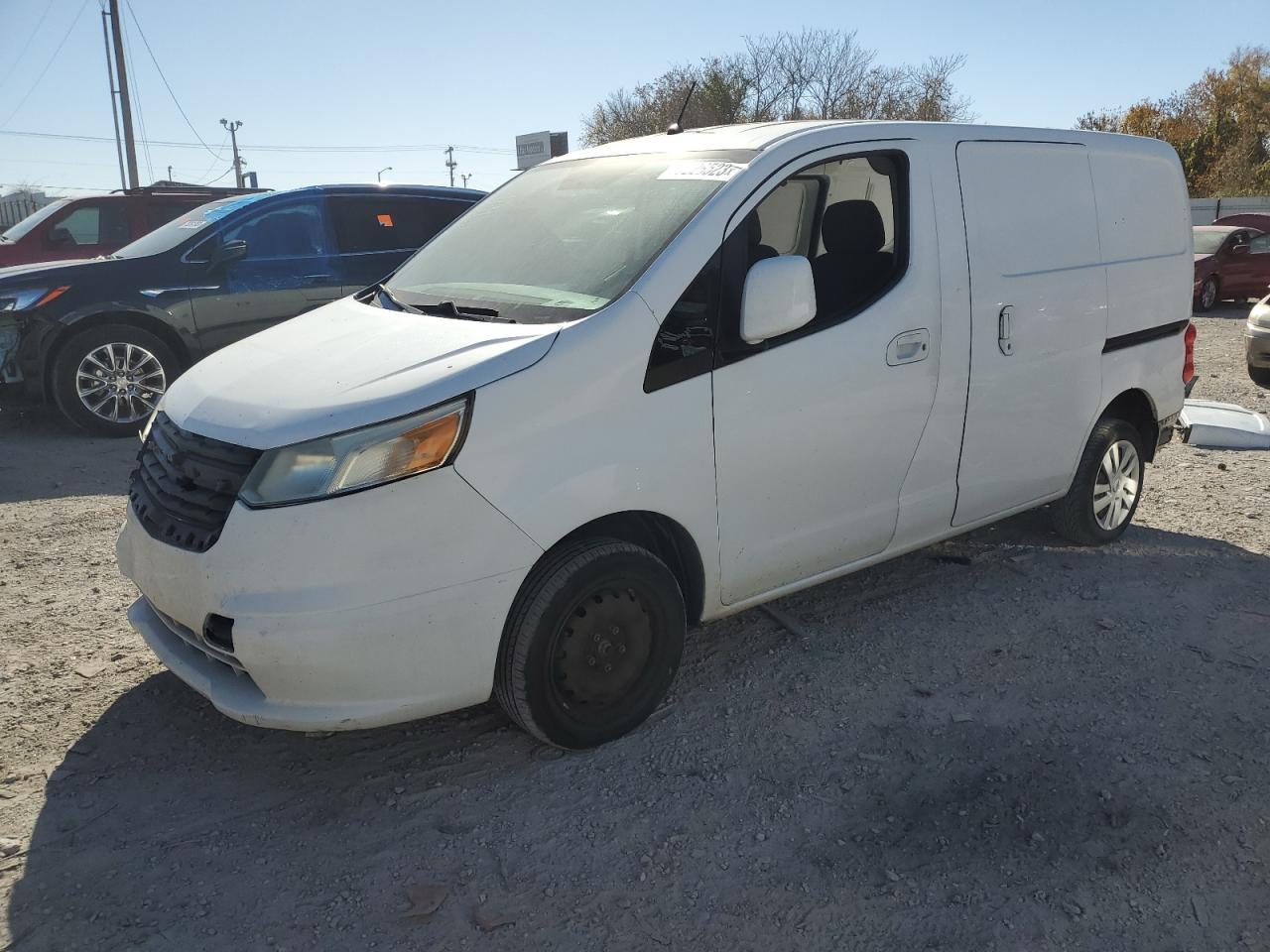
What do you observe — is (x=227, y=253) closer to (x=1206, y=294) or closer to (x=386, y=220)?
(x=386, y=220)

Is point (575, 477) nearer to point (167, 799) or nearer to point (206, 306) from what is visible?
point (167, 799)

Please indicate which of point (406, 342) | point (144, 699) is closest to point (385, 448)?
point (406, 342)

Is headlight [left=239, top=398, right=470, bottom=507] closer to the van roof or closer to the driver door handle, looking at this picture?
the van roof

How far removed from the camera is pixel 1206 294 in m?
17.3

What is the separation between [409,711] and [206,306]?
584 centimetres

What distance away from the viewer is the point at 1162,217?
504cm

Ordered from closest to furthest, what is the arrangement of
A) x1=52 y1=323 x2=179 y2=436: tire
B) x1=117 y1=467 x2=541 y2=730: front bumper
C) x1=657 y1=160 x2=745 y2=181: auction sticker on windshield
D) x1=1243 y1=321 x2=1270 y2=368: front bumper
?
x1=117 y1=467 x2=541 y2=730: front bumper < x1=657 y1=160 x2=745 y2=181: auction sticker on windshield < x1=52 y1=323 x2=179 y2=436: tire < x1=1243 y1=321 x2=1270 y2=368: front bumper

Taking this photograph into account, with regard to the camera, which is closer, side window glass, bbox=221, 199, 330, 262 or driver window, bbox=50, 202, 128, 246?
side window glass, bbox=221, 199, 330, 262

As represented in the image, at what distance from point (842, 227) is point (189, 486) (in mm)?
2539

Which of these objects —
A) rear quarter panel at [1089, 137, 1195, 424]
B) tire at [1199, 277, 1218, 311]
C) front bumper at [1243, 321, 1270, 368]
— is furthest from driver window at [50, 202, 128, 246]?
tire at [1199, 277, 1218, 311]

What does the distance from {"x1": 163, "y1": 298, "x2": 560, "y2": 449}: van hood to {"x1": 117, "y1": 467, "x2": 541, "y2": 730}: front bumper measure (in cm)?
22

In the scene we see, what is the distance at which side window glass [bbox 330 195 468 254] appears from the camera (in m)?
8.15

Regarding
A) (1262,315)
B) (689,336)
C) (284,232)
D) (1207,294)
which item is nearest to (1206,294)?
(1207,294)

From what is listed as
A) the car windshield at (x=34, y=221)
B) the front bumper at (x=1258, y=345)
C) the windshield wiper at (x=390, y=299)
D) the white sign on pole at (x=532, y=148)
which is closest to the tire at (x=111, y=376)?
the car windshield at (x=34, y=221)
